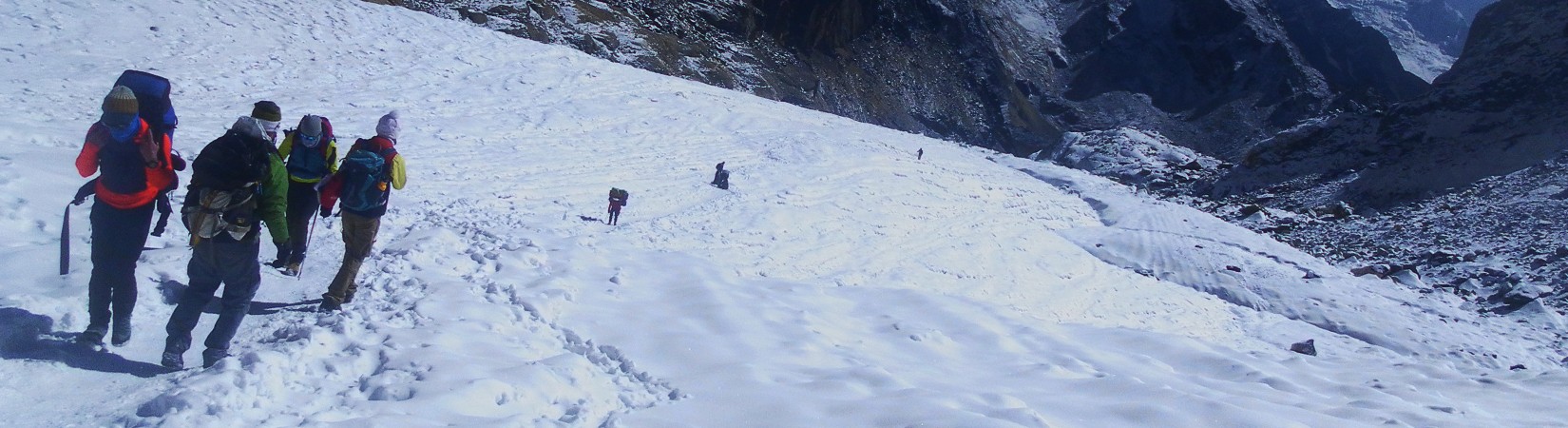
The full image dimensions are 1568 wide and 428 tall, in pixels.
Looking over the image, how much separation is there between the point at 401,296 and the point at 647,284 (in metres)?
2.65

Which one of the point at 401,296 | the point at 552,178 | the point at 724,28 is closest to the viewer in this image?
the point at 401,296

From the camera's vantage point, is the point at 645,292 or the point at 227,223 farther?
the point at 645,292

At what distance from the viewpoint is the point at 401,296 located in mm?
6812

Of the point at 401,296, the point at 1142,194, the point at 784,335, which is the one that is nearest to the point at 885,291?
the point at 784,335

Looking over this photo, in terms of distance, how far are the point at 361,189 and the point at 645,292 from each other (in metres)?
3.12

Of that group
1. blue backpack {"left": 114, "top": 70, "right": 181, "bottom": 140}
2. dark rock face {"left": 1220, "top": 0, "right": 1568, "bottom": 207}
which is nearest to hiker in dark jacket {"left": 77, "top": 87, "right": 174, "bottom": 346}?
blue backpack {"left": 114, "top": 70, "right": 181, "bottom": 140}

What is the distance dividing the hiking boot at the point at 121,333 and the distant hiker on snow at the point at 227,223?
1.27 ft

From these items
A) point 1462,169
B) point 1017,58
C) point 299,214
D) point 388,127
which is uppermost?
point 1017,58

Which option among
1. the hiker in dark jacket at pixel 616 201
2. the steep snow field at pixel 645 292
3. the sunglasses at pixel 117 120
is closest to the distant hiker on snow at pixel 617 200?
the hiker in dark jacket at pixel 616 201

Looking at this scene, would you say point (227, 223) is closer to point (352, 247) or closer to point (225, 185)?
point (225, 185)

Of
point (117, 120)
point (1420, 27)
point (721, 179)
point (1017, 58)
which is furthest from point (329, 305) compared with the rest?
point (1420, 27)

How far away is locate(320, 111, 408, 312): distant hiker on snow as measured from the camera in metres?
6.10

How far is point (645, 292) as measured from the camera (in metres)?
8.64

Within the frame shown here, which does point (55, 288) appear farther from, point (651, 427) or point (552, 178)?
point (552, 178)
